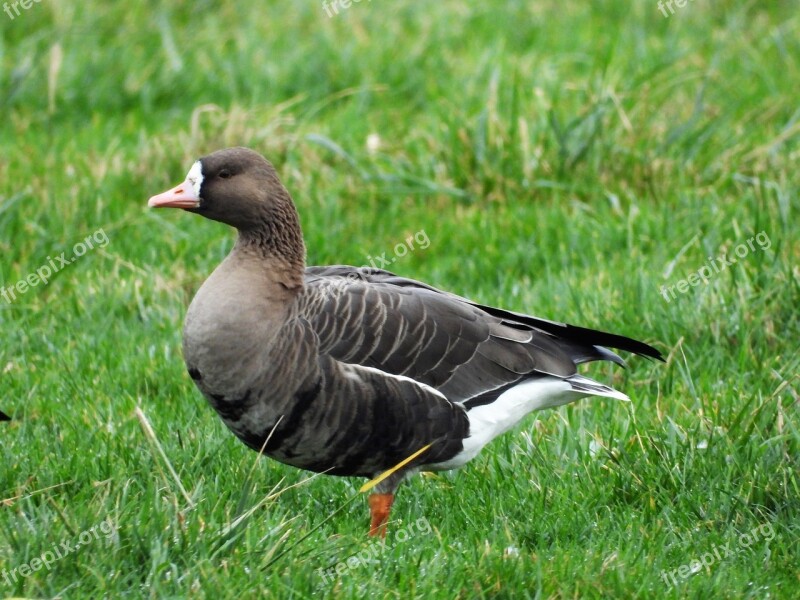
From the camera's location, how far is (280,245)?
15.6ft

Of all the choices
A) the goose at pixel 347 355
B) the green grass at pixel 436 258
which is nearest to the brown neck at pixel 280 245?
the goose at pixel 347 355

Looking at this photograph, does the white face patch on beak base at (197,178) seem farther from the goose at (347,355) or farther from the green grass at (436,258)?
the green grass at (436,258)

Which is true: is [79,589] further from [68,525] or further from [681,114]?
[681,114]

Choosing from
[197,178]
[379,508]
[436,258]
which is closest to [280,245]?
[197,178]

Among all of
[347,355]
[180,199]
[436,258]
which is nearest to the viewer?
[347,355]

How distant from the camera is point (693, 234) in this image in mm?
6648

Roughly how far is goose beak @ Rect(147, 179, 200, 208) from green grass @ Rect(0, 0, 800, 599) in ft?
2.87

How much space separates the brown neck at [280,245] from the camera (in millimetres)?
4668

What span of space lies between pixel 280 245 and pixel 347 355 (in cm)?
53

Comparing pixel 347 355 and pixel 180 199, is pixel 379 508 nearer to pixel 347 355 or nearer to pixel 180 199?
pixel 347 355

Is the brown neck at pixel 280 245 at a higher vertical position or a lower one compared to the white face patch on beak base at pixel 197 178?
lower

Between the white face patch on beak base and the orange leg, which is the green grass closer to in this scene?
the orange leg

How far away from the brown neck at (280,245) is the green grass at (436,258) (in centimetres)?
73

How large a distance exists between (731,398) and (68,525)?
8.92ft
